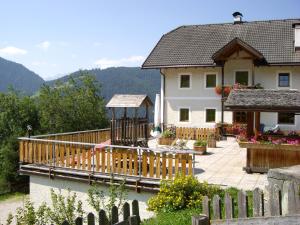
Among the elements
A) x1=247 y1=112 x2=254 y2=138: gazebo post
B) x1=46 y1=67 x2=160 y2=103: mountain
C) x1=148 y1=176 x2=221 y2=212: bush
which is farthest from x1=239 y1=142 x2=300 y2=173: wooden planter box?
x1=46 y1=67 x2=160 y2=103: mountain

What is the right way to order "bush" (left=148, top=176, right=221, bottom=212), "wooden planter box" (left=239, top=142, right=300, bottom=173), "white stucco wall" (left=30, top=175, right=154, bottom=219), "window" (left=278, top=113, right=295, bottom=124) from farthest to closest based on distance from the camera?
"window" (left=278, top=113, right=295, bottom=124)
"wooden planter box" (left=239, top=142, right=300, bottom=173)
"white stucco wall" (left=30, top=175, right=154, bottom=219)
"bush" (left=148, top=176, right=221, bottom=212)

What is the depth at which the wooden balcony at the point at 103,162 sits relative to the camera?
1091 centimetres

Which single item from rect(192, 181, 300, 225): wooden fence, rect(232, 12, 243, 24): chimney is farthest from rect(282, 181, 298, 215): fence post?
rect(232, 12, 243, 24): chimney

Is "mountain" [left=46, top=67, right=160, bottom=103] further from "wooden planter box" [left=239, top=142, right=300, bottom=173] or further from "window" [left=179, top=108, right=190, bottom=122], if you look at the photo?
"wooden planter box" [left=239, top=142, right=300, bottom=173]

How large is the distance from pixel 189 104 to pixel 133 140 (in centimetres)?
1588

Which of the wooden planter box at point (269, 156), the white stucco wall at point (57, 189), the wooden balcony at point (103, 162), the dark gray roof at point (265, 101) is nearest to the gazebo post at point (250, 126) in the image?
the dark gray roof at point (265, 101)

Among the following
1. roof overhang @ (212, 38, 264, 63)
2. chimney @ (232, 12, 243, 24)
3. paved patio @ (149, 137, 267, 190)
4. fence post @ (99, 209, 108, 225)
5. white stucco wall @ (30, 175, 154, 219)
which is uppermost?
chimney @ (232, 12, 243, 24)

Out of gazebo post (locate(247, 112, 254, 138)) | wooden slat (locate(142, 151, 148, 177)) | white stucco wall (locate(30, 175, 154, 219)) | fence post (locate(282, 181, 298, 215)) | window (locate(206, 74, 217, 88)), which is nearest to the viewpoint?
fence post (locate(282, 181, 298, 215))

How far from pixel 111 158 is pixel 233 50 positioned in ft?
55.4

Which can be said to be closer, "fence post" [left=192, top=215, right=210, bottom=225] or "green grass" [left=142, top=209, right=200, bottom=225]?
"fence post" [left=192, top=215, right=210, bottom=225]

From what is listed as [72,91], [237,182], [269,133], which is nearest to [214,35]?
[72,91]

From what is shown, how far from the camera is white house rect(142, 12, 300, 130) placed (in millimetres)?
A: 26375

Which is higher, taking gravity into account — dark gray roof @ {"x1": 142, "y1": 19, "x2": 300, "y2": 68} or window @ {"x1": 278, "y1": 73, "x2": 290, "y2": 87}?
dark gray roof @ {"x1": 142, "y1": 19, "x2": 300, "y2": 68}

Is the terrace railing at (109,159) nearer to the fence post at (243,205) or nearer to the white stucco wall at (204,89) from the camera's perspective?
the fence post at (243,205)
